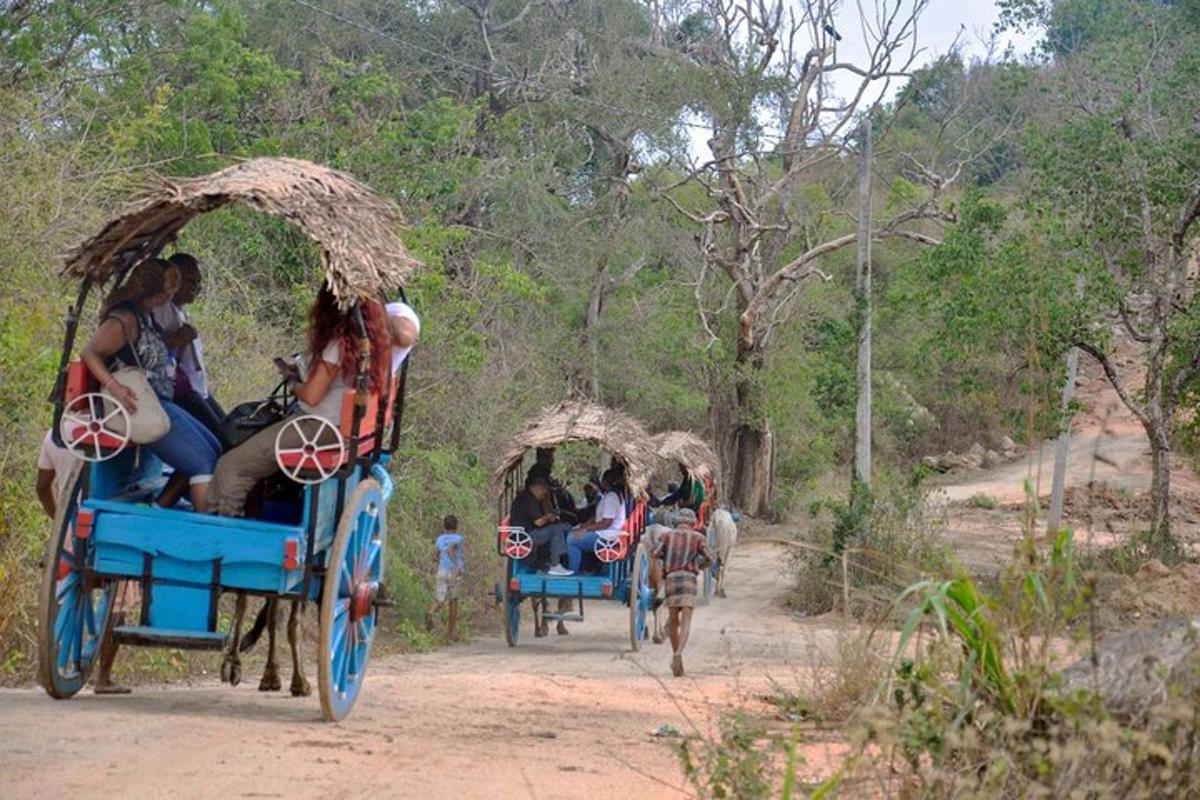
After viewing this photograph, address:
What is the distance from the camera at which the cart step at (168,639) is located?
8656mm

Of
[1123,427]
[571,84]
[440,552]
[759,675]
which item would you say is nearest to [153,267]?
[759,675]

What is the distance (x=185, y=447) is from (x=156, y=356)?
0.51 meters

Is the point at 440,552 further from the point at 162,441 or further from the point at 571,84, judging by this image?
the point at 571,84

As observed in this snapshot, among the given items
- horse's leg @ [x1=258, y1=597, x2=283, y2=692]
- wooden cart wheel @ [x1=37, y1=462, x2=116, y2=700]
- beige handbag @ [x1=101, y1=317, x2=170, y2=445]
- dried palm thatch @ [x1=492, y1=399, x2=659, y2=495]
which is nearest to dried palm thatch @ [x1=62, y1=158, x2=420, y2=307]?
beige handbag @ [x1=101, y1=317, x2=170, y2=445]

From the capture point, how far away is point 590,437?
1980 cm

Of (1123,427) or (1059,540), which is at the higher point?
(1123,427)

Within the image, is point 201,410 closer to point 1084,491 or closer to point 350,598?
point 350,598

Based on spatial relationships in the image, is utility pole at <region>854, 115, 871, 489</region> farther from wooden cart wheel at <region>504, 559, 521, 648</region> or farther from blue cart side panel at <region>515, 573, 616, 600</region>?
wooden cart wheel at <region>504, 559, 521, 648</region>

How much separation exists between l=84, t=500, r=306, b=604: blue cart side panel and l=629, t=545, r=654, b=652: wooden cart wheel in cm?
1056

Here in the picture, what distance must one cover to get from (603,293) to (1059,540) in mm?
32696

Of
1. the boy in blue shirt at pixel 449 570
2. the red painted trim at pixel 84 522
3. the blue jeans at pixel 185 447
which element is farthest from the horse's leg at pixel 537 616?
the red painted trim at pixel 84 522

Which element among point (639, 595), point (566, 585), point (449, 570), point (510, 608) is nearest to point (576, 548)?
point (566, 585)

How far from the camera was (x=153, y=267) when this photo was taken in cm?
908

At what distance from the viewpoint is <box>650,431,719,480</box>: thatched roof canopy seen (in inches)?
1016
